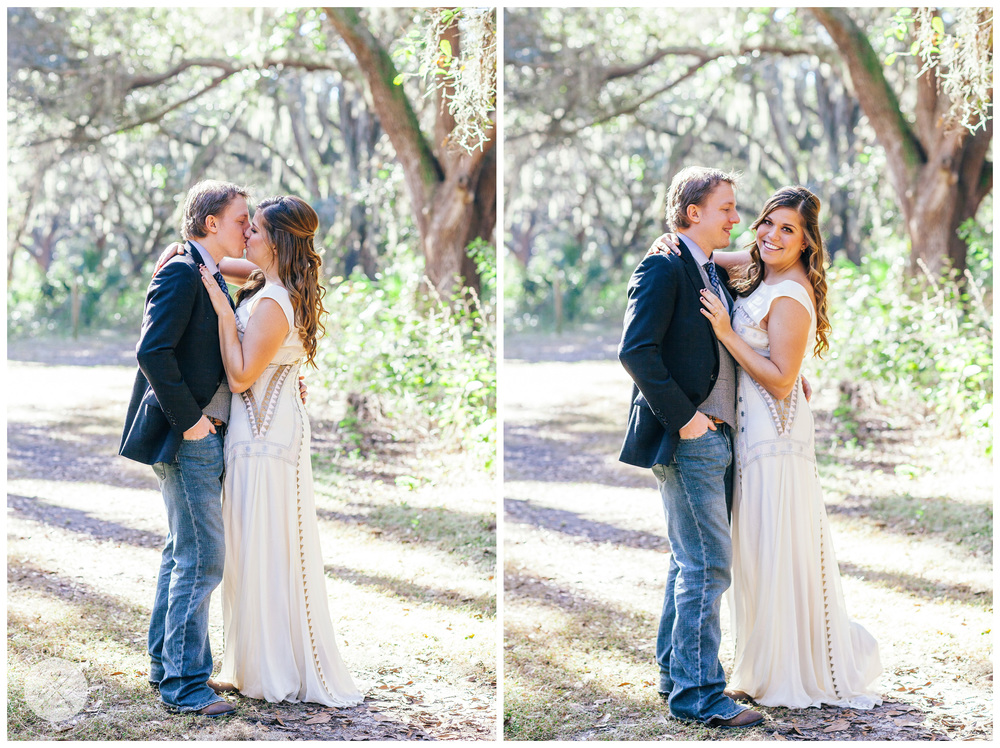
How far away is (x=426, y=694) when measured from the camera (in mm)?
3270

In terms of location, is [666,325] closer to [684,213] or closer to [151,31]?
[684,213]

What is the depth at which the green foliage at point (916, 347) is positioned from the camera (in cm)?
614

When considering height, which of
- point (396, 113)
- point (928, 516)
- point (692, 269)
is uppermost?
point (396, 113)

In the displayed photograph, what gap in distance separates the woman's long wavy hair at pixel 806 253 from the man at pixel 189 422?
165cm

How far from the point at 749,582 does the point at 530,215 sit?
23.6m

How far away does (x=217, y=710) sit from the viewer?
2.83 metres

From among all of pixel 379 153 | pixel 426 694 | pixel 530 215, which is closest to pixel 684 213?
pixel 426 694

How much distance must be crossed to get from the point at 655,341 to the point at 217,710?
1.74 meters

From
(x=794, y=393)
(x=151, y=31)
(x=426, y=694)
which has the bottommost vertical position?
(x=426, y=694)

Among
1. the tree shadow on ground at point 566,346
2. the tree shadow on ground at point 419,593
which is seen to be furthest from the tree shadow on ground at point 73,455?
the tree shadow on ground at point 566,346

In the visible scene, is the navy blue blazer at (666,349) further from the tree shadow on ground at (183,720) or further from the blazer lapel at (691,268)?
the tree shadow on ground at (183,720)

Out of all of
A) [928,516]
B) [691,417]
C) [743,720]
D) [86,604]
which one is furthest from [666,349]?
[928,516]

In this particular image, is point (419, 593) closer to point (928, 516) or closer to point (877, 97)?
point (928, 516)

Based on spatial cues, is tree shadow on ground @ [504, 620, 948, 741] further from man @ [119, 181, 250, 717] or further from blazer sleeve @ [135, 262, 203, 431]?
blazer sleeve @ [135, 262, 203, 431]
